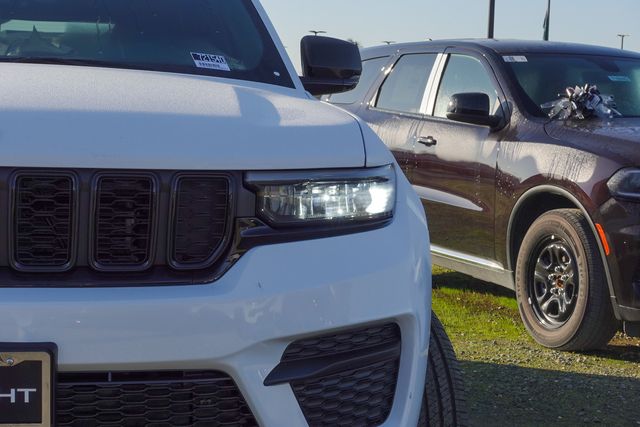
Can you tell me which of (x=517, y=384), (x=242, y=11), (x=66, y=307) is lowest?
(x=517, y=384)

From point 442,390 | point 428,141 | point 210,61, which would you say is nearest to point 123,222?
point 442,390

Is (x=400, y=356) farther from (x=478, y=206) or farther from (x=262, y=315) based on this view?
(x=478, y=206)

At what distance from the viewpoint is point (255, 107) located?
2543 mm

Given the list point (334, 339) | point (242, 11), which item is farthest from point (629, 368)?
point (334, 339)

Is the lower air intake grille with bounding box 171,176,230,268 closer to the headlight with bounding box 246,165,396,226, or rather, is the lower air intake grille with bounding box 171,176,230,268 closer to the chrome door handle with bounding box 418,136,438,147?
the headlight with bounding box 246,165,396,226

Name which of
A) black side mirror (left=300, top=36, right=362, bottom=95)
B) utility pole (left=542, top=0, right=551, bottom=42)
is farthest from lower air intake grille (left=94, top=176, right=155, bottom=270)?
utility pole (left=542, top=0, right=551, bottom=42)

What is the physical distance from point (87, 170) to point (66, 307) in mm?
307

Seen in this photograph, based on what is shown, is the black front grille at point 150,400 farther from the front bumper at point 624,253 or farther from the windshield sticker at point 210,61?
the front bumper at point 624,253

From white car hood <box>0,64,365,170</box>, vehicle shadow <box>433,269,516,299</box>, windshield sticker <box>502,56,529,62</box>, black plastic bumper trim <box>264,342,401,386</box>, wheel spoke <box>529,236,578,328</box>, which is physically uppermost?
windshield sticker <box>502,56,529,62</box>

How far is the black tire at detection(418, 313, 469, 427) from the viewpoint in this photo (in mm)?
2646

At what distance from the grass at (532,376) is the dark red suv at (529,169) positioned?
0.55ft

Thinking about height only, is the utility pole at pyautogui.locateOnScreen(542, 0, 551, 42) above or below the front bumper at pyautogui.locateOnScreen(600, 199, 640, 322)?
above

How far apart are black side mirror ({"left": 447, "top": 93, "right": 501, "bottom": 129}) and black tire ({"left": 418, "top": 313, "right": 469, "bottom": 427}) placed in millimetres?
3118

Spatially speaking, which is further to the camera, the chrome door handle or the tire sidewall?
the chrome door handle
